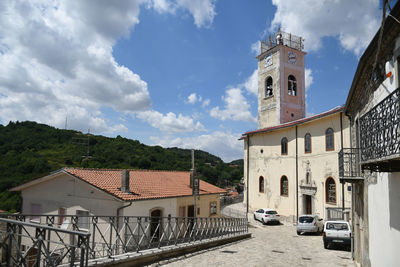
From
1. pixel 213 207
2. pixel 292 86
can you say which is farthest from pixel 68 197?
pixel 292 86

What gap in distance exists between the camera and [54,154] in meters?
46.9

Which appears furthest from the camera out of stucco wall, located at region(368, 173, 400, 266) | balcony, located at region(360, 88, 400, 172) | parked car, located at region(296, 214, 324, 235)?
parked car, located at region(296, 214, 324, 235)

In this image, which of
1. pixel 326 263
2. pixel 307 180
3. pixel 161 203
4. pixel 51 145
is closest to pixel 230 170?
pixel 51 145

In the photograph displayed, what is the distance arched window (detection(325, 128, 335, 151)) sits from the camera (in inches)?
829

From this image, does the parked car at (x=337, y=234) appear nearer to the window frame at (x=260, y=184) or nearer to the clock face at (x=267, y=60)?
the window frame at (x=260, y=184)

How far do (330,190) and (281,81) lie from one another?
13.0 metres

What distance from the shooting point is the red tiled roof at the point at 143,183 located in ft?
52.0

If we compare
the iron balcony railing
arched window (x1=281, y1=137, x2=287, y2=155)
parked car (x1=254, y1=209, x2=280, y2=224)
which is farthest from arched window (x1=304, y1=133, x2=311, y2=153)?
the iron balcony railing

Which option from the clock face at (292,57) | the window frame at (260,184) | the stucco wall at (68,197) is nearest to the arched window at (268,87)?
the clock face at (292,57)

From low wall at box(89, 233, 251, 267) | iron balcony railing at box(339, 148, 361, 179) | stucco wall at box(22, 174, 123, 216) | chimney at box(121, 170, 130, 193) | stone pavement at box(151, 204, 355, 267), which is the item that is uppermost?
iron balcony railing at box(339, 148, 361, 179)

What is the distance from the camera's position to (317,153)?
73.3 ft

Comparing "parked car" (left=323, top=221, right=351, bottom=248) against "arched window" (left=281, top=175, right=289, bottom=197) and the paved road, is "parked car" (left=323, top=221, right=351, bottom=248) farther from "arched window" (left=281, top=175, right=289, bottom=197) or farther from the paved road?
"arched window" (left=281, top=175, right=289, bottom=197)

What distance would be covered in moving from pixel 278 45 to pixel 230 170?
59.1m

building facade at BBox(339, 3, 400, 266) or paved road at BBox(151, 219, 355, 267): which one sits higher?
building facade at BBox(339, 3, 400, 266)
